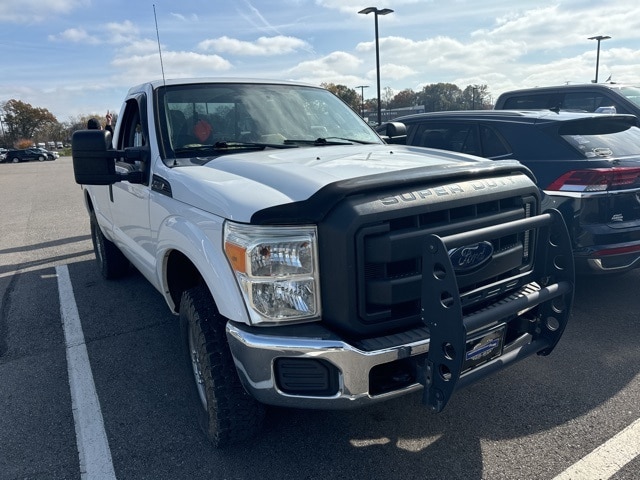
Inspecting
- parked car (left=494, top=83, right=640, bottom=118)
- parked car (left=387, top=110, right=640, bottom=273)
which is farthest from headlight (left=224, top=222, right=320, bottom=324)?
parked car (left=494, top=83, right=640, bottom=118)

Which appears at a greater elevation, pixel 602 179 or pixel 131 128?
pixel 131 128

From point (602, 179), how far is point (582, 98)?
4923 millimetres

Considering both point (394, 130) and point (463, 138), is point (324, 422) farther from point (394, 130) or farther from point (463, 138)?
point (463, 138)

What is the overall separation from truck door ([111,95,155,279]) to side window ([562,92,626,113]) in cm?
708

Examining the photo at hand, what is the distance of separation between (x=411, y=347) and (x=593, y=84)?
7.91m

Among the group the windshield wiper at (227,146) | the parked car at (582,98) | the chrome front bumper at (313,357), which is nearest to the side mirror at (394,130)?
the windshield wiper at (227,146)

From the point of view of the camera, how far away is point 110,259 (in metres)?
5.73

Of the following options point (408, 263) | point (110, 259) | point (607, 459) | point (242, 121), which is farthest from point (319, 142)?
point (110, 259)

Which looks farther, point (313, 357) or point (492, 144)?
point (492, 144)

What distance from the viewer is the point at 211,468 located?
2668mm

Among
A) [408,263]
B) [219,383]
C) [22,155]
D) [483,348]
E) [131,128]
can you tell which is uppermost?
[131,128]

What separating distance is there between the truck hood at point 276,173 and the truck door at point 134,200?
27.7 inches

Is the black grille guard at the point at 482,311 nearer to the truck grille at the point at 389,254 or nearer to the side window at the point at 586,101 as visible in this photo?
the truck grille at the point at 389,254

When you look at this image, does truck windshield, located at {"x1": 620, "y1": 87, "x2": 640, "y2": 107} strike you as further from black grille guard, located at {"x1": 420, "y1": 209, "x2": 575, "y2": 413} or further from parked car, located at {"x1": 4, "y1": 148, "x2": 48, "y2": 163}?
parked car, located at {"x1": 4, "y1": 148, "x2": 48, "y2": 163}
